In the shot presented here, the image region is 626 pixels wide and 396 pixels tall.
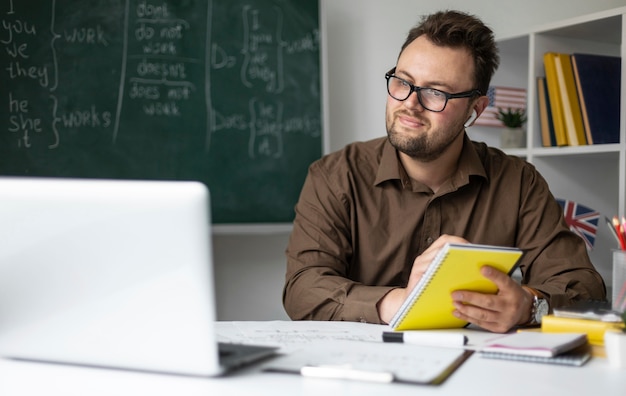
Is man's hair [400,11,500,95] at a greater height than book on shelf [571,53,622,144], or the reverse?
man's hair [400,11,500,95]

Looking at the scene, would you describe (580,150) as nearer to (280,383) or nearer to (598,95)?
(598,95)

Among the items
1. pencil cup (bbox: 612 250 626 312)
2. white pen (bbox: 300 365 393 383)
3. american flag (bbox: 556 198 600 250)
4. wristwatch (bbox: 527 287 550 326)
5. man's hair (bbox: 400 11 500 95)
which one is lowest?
american flag (bbox: 556 198 600 250)

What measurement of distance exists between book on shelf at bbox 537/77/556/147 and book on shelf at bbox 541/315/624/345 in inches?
69.2

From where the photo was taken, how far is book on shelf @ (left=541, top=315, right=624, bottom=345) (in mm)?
1194

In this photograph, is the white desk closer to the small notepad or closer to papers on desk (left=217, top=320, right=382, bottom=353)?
the small notepad

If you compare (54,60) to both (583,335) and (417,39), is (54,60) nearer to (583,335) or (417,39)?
(417,39)

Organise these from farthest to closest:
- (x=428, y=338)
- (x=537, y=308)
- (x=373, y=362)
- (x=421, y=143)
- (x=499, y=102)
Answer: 1. (x=499, y=102)
2. (x=421, y=143)
3. (x=537, y=308)
4. (x=428, y=338)
5. (x=373, y=362)

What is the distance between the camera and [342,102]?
128 inches

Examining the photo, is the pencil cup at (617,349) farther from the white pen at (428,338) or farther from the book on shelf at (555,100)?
the book on shelf at (555,100)

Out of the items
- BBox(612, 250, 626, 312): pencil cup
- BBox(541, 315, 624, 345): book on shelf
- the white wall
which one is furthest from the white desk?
the white wall

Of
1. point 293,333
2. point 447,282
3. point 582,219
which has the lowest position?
point 582,219

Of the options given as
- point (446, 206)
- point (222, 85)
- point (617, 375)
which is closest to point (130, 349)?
point (617, 375)

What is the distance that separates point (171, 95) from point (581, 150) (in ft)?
5.01

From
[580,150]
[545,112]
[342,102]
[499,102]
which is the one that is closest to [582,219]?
[580,150]
